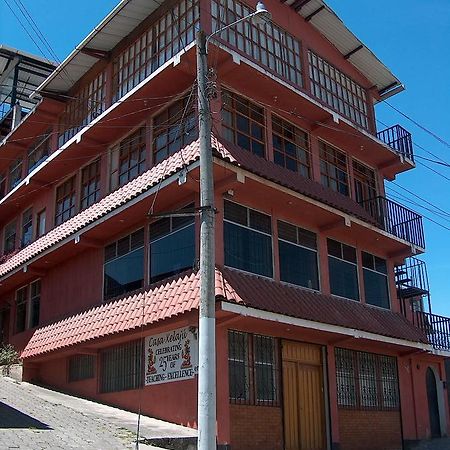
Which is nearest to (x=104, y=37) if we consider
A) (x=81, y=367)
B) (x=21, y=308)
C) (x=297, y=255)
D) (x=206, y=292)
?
(x=297, y=255)

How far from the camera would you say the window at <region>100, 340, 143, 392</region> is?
53.1 feet

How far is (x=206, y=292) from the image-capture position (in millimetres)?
10250

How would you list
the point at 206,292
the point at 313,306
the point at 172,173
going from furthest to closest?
the point at 313,306, the point at 172,173, the point at 206,292

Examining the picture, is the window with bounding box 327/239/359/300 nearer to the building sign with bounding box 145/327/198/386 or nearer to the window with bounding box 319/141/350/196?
the window with bounding box 319/141/350/196

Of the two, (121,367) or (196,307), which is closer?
(196,307)

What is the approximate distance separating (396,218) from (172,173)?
931 centimetres

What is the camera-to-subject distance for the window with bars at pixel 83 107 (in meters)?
20.2

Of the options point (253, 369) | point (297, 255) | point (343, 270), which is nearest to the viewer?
point (253, 369)

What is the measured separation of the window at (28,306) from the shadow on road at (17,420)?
7.40m

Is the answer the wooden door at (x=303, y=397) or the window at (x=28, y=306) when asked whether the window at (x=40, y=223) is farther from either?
the wooden door at (x=303, y=397)

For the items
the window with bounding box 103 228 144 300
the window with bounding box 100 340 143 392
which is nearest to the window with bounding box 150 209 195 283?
the window with bounding box 103 228 144 300

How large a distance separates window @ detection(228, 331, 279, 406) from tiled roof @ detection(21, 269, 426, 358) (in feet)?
3.70

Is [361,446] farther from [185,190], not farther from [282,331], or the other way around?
[185,190]

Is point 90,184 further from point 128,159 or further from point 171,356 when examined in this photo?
Result: point 171,356
